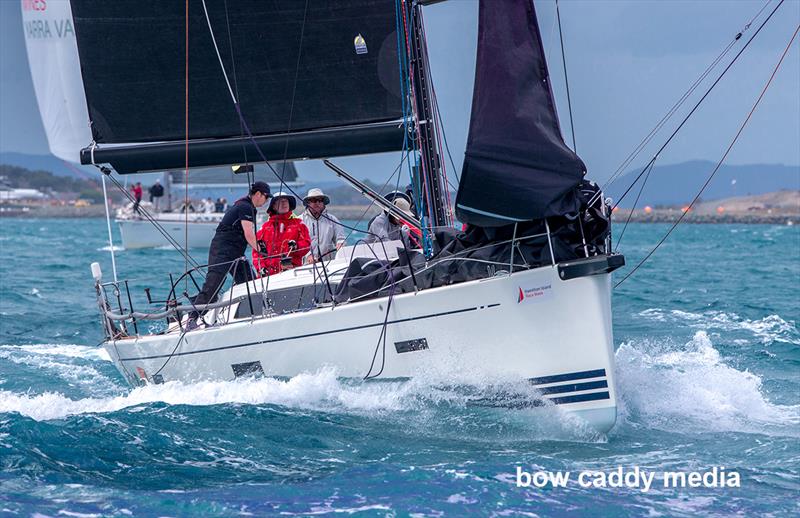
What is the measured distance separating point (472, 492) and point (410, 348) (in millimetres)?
1729

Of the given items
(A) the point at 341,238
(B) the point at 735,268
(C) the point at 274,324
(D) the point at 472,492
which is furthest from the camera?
(B) the point at 735,268

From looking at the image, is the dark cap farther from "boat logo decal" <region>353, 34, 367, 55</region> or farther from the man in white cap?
"boat logo decal" <region>353, 34, 367, 55</region>

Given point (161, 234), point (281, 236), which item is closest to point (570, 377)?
point (281, 236)

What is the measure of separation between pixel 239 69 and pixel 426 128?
78.2 inches

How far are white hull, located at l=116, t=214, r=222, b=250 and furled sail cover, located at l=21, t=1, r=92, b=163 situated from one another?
29688 mm

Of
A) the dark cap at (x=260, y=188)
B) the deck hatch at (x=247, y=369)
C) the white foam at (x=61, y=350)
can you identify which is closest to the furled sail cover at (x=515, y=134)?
the deck hatch at (x=247, y=369)

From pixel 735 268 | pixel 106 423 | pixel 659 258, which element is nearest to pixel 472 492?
pixel 106 423

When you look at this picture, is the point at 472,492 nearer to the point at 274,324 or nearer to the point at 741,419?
the point at 274,324

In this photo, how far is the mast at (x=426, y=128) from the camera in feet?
30.1

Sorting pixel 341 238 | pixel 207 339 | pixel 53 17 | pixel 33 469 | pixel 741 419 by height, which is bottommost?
pixel 741 419

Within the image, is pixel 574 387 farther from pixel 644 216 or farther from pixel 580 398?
pixel 644 216

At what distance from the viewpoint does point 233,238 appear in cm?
996

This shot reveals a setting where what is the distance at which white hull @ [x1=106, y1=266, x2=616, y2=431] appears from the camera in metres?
7.64

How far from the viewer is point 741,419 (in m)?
8.67
